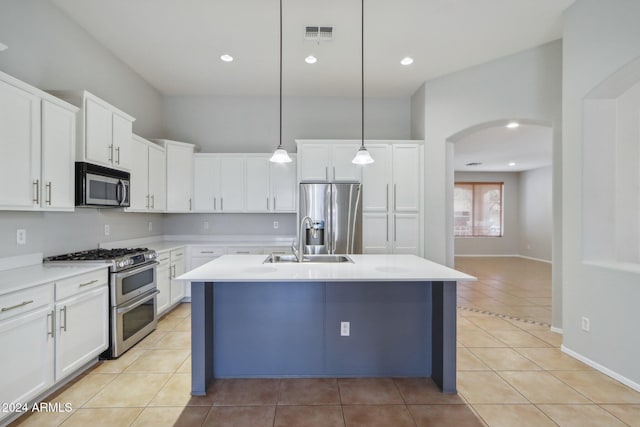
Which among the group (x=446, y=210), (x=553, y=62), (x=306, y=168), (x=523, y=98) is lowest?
(x=446, y=210)

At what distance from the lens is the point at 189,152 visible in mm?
4641

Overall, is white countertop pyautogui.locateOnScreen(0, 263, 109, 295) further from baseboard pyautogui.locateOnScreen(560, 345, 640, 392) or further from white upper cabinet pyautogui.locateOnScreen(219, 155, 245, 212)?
baseboard pyautogui.locateOnScreen(560, 345, 640, 392)

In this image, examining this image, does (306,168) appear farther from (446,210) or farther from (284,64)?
(446,210)

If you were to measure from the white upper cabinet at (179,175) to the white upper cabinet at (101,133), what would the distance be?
1.00m

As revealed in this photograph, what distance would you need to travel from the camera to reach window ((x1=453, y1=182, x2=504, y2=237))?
10.5 metres

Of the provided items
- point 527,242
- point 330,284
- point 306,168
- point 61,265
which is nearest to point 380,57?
point 306,168

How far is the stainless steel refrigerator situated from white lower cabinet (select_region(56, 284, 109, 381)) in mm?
2389

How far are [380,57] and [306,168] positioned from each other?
171 cm

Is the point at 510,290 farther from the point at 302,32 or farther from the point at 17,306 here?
the point at 17,306

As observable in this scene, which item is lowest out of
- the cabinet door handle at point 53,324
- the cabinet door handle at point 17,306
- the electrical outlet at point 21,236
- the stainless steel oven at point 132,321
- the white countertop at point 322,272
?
the stainless steel oven at point 132,321

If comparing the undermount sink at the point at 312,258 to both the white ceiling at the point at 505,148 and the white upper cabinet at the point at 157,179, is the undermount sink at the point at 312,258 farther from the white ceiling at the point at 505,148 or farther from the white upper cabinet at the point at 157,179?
the white ceiling at the point at 505,148

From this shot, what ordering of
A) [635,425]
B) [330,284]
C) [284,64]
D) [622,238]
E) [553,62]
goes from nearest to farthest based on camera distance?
[635,425]
[330,284]
[622,238]
[553,62]
[284,64]

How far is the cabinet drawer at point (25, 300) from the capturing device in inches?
71.7

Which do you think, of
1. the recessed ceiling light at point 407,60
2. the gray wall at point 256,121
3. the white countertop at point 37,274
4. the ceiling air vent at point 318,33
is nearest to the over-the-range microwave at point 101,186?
the white countertop at point 37,274
